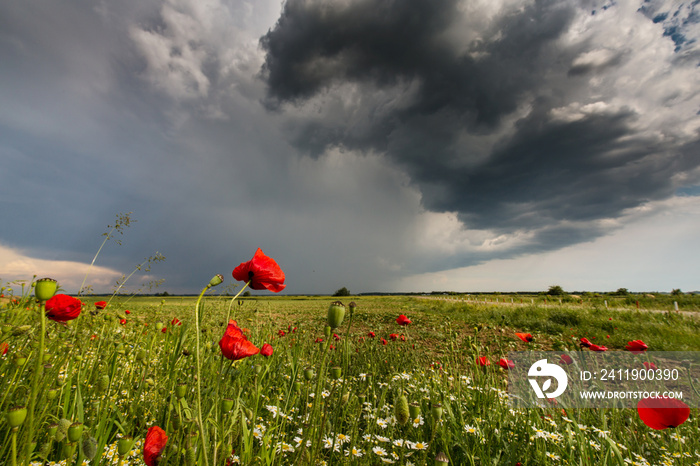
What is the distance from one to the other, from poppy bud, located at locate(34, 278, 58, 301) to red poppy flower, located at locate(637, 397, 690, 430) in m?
3.04

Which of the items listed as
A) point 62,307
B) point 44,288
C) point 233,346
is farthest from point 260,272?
point 62,307

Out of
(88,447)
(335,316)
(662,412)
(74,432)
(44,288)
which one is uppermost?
(44,288)

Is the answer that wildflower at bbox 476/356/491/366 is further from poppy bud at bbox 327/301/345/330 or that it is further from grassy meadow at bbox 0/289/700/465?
poppy bud at bbox 327/301/345/330

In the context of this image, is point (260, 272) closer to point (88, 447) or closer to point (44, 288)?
point (44, 288)

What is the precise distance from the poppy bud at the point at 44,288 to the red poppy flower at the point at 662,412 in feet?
9.97

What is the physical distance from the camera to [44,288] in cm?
92

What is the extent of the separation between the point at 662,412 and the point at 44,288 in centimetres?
321

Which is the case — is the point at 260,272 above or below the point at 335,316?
above

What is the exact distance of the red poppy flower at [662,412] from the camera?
179 centimetres

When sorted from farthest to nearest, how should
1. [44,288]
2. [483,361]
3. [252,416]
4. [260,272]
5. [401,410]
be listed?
1. [483,361]
2. [252,416]
3. [260,272]
4. [401,410]
5. [44,288]

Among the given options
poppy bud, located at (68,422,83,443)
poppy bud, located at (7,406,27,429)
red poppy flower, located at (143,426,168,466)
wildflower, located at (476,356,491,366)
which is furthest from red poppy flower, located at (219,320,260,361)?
wildflower, located at (476,356,491,366)

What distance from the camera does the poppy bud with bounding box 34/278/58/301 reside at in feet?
2.88

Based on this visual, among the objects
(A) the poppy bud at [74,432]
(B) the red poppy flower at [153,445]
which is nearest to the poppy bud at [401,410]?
(B) the red poppy flower at [153,445]

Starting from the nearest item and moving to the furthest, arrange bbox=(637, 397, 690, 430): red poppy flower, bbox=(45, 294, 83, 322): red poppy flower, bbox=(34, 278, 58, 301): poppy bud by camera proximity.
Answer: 1. bbox=(34, 278, 58, 301): poppy bud
2. bbox=(45, 294, 83, 322): red poppy flower
3. bbox=(637, 397, 690, 430): red poppy flower
